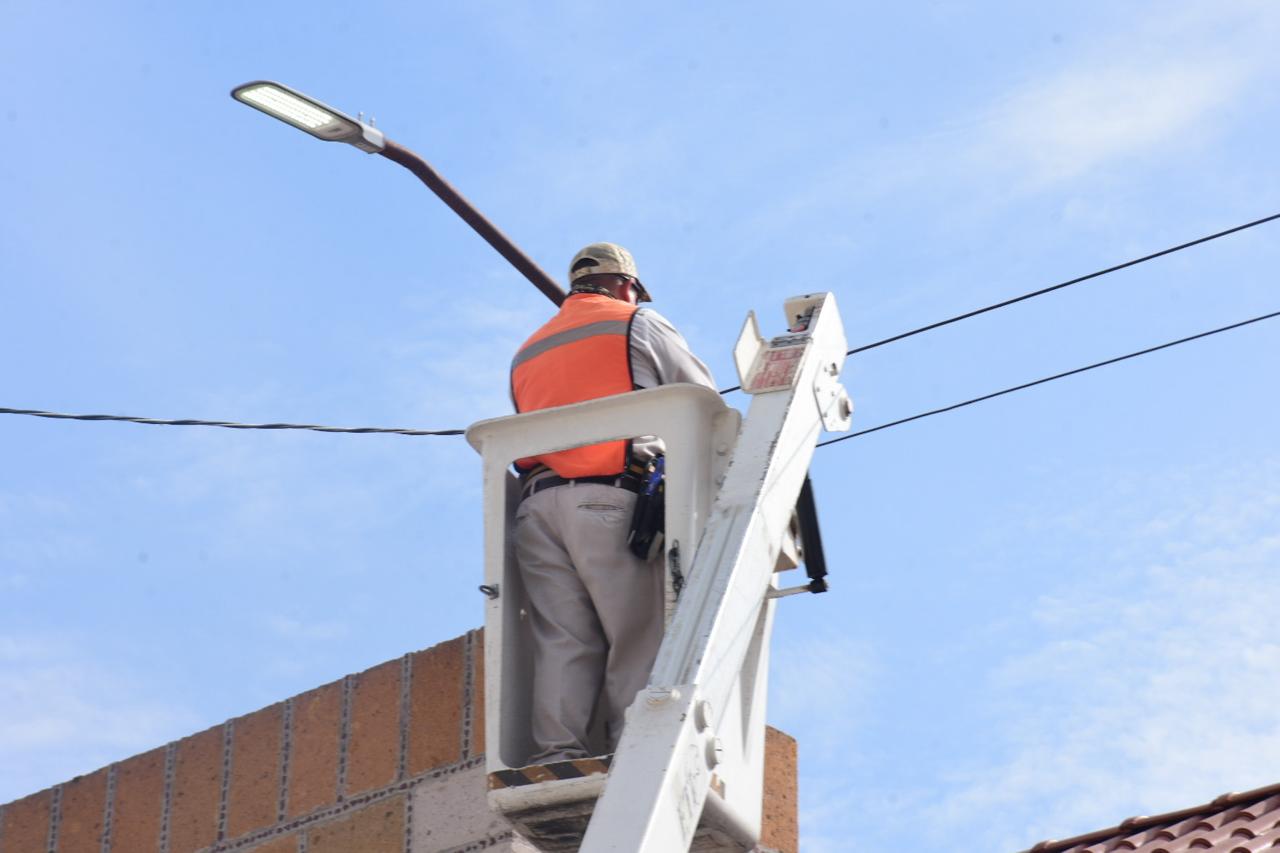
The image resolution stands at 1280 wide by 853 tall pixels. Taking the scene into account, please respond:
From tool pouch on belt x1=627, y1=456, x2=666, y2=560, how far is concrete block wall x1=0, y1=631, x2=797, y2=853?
1190mm

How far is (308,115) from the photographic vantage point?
328 inches

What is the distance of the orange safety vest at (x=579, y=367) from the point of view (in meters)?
6.42

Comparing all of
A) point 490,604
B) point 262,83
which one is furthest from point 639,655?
point 262,83

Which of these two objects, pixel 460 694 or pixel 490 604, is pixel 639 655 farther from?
pixel 460 694

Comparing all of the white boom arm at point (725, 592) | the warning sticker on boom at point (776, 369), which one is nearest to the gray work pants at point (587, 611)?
the white boom arm at point (725, 592)

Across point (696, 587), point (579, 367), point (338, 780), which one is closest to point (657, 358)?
point (579, 367)

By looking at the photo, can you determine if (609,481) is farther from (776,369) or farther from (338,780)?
(338,780)

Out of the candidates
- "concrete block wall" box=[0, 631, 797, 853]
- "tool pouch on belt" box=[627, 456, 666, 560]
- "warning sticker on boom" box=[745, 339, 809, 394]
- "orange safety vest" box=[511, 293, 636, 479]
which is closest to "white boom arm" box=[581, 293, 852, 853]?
"warning sticker on boom" box=[745, 339, 809, 394]

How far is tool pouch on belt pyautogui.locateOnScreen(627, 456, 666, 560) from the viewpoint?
623 centimetres

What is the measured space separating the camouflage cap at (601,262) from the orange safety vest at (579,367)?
0.22 meters

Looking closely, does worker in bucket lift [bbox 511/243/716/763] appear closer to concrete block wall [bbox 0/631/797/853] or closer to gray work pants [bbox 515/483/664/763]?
gray work pants [bbox 515/483/664/763]

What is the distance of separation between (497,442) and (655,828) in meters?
2.13

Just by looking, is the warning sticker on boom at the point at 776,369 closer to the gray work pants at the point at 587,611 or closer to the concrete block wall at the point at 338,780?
the gray work pants at the point at 587,611

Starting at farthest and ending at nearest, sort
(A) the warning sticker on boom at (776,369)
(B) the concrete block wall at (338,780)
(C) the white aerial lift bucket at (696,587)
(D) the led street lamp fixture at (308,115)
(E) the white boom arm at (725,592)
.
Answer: (D) the led street lamp fixture at (308,115) → (B) the concrete block wall at (338,780) → (A) the warning sticker on boom at (776,369) → (C) the white aerial lift bucket at (696,587) → (E) the white boom arm at (725,592)
